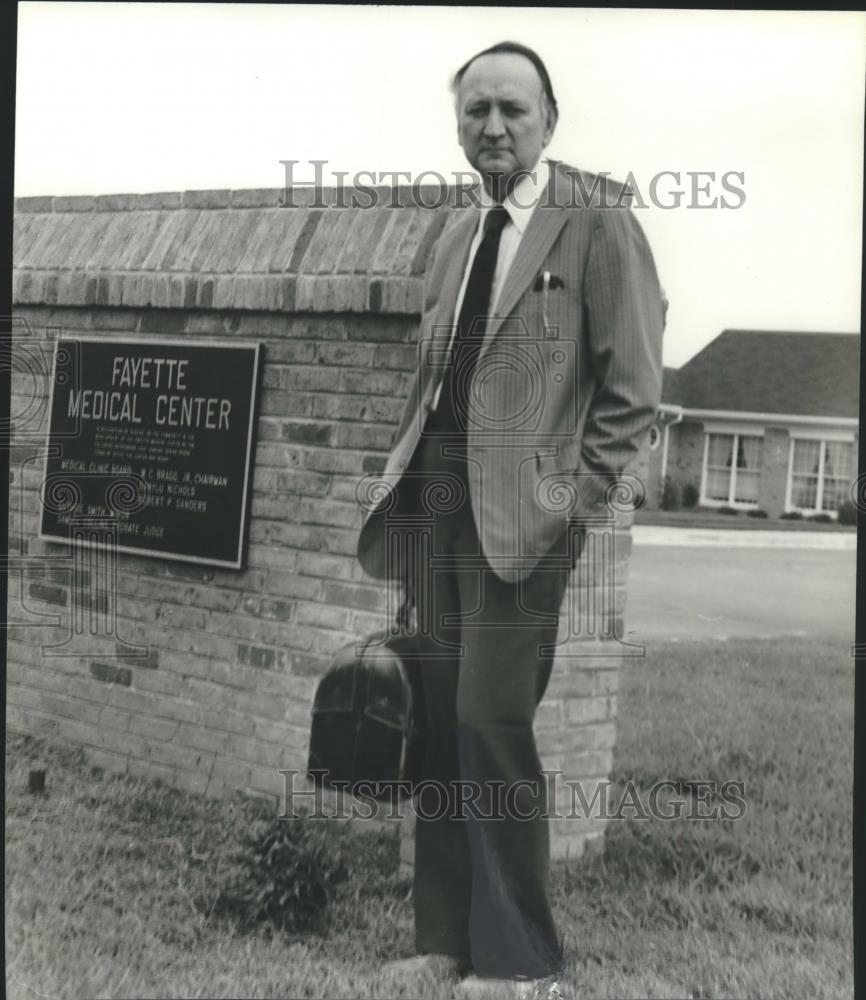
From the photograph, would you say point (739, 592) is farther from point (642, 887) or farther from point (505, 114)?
point (505, 114)

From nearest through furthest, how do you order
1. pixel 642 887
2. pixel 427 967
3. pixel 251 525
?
pixel 427 967
pixel 642 887
pixel 251 525

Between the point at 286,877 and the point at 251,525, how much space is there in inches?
39.8

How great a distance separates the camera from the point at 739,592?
3.54m

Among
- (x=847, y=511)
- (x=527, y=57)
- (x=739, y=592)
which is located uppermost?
(x=527, y=57)

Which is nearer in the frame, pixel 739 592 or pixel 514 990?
pixel 514 990

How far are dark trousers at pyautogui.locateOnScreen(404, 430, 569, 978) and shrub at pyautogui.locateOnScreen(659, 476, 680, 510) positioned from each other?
33cm

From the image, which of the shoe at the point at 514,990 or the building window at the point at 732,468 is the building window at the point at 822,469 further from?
the shoe at the point at 514,990

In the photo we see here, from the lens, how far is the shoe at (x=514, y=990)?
335 cm

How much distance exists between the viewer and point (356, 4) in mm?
3439

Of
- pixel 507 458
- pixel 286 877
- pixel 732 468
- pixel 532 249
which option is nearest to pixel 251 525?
pixel 507 458

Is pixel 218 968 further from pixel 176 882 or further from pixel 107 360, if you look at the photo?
pixel 107 360

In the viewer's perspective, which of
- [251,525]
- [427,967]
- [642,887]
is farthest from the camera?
[251,525]

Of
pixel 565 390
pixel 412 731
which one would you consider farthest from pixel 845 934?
pixel 565 390

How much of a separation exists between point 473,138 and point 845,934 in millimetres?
2386
